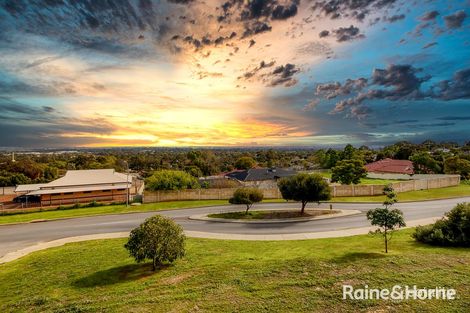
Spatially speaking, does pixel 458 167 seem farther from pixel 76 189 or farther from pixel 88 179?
pixel 76 189

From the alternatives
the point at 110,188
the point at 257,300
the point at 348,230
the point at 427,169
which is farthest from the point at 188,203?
the point at 427,169

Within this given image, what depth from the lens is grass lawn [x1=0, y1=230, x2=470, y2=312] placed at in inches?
432

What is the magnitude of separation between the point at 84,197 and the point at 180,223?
28.6 meters

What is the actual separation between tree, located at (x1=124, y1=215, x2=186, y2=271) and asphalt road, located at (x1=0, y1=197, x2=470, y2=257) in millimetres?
11459

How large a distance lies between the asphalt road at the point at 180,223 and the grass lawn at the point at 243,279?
25.0 ft

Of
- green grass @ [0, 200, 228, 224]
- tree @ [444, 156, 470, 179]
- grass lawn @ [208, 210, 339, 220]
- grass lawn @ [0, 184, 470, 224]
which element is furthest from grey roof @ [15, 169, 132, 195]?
tree @ [444, 156, 470, 179]

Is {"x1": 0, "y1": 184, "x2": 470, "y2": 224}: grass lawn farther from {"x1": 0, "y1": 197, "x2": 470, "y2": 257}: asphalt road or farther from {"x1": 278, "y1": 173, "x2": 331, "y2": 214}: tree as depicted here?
{"x1": 278, "y1": 173, "x2": 331, "y2": 214}: tree

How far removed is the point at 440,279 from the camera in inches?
468

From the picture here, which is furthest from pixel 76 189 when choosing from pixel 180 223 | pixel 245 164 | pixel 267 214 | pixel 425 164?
pixel 425 164

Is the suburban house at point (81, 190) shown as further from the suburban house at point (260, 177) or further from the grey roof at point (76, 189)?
the suburban house at point (260, 177)

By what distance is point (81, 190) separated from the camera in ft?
168

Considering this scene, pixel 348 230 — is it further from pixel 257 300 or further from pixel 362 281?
pixel 257 300

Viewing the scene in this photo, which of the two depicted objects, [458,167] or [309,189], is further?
[458,167]

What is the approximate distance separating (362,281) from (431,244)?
29.5 ft
